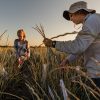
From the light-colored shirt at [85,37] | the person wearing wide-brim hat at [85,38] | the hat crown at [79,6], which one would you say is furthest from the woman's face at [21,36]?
the light-colored shirt at [85,37]

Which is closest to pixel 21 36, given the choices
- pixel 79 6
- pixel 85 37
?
pixel 79 6

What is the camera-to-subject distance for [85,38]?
279 cm

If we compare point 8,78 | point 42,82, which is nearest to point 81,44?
point 42,82

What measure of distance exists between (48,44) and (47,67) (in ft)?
4.99

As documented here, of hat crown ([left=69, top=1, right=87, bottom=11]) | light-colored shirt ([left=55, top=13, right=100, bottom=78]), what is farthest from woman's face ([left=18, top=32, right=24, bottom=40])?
light-colored shirt ([left=55, top=13, right=100, bottom=78])

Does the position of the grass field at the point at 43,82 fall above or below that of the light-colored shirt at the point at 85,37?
below

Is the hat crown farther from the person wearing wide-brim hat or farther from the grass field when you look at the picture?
the grass field

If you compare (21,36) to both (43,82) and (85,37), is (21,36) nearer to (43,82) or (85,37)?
(43,82)

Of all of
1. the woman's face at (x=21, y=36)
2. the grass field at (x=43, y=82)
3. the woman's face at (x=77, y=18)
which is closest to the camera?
the woman's face at (x=77, y=18)

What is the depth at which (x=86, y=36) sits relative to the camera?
9.16 feet

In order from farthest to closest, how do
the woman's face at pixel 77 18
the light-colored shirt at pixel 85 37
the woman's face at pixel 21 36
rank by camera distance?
the woman's face at pixel 21 36, the woman's face at pixel 77 18, the light-colored shirt at pixel 85 37

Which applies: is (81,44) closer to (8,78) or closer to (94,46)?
(94,46)

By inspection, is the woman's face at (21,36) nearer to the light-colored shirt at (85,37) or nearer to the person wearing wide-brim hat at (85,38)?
the person wearing wide-brim hat at (85,38)

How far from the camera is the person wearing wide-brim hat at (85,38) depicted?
2791 mm
